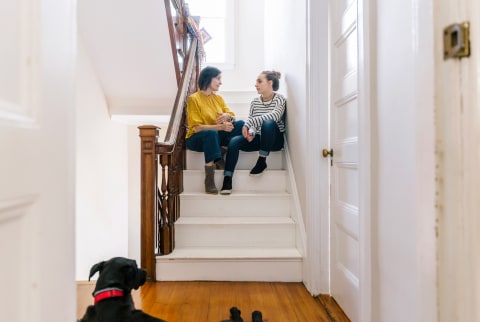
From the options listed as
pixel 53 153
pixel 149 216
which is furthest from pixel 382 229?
pixel 149 216

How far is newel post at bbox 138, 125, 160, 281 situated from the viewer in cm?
210

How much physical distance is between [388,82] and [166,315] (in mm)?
1473

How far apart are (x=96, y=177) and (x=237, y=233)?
2.12 m

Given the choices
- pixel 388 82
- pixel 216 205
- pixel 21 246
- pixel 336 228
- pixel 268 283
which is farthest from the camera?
pixel 216 205

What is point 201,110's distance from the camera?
2947mm

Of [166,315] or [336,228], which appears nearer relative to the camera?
[166,315]

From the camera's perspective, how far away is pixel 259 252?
2.23m

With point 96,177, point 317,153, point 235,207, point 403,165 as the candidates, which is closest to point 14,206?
point 403,165

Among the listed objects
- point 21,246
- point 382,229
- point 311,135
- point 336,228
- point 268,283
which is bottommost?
point 268,283

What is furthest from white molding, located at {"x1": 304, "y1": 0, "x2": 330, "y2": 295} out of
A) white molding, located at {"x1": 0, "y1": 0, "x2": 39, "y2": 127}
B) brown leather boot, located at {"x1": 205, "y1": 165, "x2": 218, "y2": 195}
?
white molding, located at {"x1": 0, "y1": 0, "x2": 39, "y2": 127}

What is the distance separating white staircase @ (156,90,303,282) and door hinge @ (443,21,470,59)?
5.41 feet

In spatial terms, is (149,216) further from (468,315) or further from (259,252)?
(468,315)

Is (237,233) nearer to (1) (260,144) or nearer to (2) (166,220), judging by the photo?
(2) (166,220)

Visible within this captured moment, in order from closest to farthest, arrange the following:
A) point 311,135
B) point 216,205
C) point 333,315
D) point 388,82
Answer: point 388,82 < point 333,315 < point 311,135 < point 216,205
